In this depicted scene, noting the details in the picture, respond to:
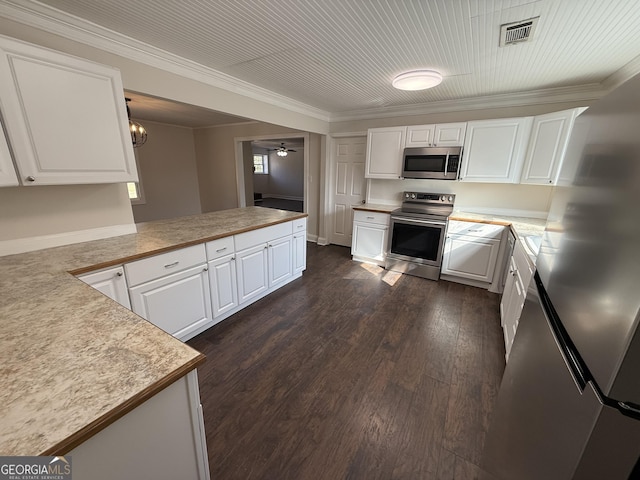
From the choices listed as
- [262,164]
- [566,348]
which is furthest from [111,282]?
[262,164]

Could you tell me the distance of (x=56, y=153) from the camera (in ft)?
5.09

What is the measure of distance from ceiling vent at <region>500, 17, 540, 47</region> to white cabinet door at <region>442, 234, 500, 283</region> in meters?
2.02

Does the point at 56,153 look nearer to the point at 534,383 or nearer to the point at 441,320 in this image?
the point at 534,383

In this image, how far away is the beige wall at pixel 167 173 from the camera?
530cm

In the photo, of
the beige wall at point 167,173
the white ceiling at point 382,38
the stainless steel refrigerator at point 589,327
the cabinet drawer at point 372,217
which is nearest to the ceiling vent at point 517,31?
the white ceiling at point 382,38

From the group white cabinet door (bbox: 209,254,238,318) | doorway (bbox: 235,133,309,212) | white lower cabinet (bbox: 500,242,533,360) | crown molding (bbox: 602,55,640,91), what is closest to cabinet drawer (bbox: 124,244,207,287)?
white cabinet door (bbox: 209,254,238,318)

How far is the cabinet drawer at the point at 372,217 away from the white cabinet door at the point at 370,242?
62 mm

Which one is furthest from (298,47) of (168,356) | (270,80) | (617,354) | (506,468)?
(506,468)

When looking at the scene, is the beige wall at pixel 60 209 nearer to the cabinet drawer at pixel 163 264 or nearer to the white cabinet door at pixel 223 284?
A: the cabinet drawer at pixel 163 264

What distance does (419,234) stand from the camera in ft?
11.5

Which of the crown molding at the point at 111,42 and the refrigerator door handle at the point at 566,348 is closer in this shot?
the refrigerator door handle at the point at 566,348

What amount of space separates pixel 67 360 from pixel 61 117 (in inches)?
61.2

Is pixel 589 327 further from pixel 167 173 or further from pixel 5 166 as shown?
pixel 167 173

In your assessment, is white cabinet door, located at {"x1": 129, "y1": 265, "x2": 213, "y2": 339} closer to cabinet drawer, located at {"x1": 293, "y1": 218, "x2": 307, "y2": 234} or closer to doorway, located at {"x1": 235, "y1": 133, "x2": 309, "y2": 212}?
cabinet drawer, located at {"x1": 293, "y1": 218, "x2": 307, "y2": 234}
